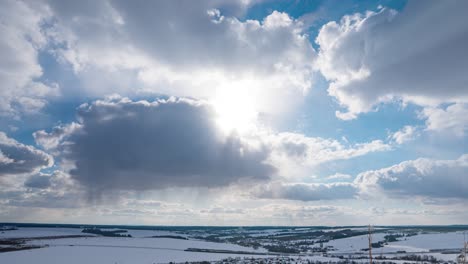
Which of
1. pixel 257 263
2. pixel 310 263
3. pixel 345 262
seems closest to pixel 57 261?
pixel 257 263

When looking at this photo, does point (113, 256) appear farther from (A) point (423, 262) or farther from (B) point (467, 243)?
(B) point (467, 243)

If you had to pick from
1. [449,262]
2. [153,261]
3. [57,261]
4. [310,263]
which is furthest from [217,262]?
[449,262]

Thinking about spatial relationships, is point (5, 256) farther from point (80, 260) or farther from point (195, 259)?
point (195, 259)

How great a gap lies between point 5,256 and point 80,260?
29.5 metres

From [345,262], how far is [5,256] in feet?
464

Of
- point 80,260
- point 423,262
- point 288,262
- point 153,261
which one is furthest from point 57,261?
point 423,262

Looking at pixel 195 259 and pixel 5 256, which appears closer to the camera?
pixel 5 256

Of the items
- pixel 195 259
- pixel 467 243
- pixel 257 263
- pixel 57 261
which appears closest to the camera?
pixel 467 243

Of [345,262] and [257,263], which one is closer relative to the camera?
[257,263]

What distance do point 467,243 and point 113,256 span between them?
175 m

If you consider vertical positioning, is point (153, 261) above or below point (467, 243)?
below

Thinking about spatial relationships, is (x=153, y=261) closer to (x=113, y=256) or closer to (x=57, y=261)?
(x=113, y=256)

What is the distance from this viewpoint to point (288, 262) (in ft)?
481

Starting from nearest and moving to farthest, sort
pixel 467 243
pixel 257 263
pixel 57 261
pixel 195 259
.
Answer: pixel 467 243
pixel 257 263
pixel 57 261
pixel 195 259
